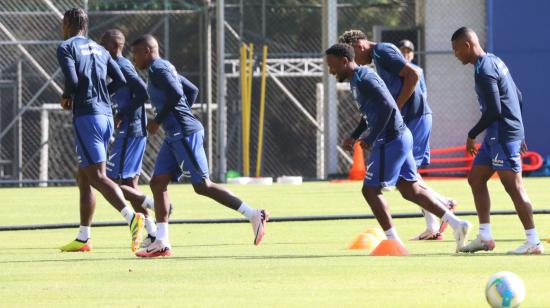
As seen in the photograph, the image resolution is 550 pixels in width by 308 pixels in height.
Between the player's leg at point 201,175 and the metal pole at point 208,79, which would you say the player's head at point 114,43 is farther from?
the metal pole at point 208,79

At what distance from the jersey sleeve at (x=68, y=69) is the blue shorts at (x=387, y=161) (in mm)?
2777

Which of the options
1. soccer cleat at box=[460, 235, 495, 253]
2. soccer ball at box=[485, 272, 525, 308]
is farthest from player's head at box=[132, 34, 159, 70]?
soccer ball at box=[485, 272, 525, 308]

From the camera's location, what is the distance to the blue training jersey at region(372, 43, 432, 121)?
40.2 ft

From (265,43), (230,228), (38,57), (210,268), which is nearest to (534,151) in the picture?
(265,43)

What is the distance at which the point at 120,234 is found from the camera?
15.0 metres

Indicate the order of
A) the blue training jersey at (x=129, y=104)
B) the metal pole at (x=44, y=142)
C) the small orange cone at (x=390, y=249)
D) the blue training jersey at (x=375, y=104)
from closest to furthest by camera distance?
the small orange cone at (x=390, y=249), the blue training jersey at (x=375, y=104), the blue training jersey at (x=129, y=104), the metal pole at (x=44, y=142)

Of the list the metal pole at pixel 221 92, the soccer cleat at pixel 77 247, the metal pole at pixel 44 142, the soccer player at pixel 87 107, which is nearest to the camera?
the soccer player at pixel 87 107

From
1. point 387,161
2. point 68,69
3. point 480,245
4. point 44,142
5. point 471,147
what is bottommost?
point 44,142

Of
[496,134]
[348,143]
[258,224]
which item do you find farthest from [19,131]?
[496,134]

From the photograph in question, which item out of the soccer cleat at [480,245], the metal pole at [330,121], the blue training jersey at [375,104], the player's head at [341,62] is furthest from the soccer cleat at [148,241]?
the metal pole at [330,121]

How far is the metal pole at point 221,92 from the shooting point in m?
27.8

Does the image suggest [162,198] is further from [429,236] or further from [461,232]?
[429,236]

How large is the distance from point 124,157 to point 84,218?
119 cm

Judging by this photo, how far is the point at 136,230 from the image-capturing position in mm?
12125
